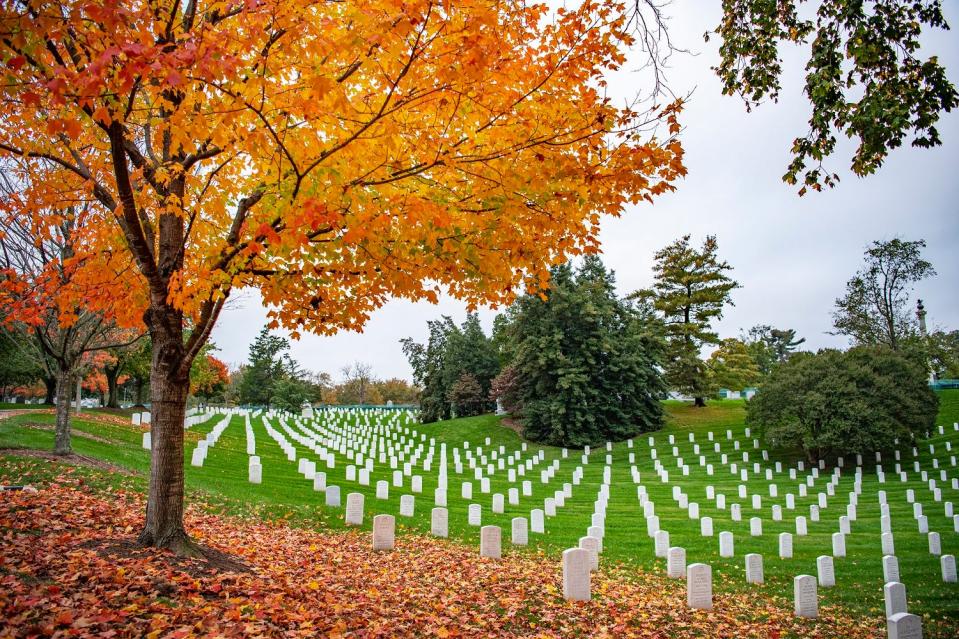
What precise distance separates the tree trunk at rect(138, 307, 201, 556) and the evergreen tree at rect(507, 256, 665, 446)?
108 feet

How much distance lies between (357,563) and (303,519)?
3.95 meters

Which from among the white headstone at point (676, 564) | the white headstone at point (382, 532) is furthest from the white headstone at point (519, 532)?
the white headstone at point (382, 532)

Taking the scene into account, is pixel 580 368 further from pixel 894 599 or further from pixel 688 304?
pixel 894 599

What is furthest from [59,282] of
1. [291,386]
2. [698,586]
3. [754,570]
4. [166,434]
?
[291,386]

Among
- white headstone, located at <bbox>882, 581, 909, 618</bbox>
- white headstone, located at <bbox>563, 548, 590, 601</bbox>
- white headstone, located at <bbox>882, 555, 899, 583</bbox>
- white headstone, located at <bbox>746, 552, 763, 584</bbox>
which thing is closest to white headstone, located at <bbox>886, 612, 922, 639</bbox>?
white headstone, located at <bbox>882, 581, 909, 618</bbox>

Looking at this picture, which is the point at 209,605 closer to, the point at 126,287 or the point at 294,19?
the point at 126,287

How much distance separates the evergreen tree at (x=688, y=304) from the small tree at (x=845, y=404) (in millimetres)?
12473

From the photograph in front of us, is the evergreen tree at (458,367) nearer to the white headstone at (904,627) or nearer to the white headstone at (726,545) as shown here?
the white headstone at (726,545)

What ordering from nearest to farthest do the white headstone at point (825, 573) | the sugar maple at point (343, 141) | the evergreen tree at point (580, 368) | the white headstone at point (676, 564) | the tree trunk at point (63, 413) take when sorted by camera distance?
1. the sugar maple at point (343, 141)
2. the white headstone at point (676, 564)
3. the white headstone at point (825, 573)
4. the tree trunk at point (63, 413)
5. the evergreen tree at point (580, 368)

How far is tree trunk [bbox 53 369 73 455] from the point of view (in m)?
12.6

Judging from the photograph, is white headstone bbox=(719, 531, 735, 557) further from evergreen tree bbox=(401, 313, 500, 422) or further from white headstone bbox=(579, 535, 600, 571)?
evergreen tree bbox=(401, 313, 500, 422)

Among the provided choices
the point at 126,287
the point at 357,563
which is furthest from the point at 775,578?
the point at 126,287

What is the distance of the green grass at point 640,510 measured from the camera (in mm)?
11305

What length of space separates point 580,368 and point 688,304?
47.4 feet
